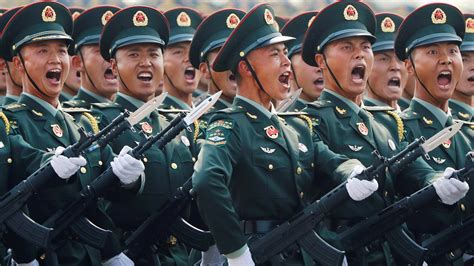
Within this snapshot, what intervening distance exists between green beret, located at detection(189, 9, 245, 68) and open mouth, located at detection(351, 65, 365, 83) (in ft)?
6.82

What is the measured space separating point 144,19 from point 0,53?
149 centimetres

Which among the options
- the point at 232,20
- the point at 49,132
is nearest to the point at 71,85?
the point at 232,20

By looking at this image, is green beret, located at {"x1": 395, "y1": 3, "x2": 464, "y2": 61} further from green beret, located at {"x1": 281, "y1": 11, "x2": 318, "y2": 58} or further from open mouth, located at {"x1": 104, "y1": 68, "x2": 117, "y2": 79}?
open mouth, located at {"x1": 104, "y1": 68, "x2": 117, "y2": 79}

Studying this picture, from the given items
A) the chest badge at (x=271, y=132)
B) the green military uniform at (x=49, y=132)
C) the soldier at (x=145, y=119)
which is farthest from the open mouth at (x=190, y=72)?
the chest badge at (x=271, y=132)

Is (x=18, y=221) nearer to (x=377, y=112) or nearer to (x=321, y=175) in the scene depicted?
(x=321, y=175)

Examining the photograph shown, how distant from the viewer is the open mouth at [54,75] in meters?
14.2

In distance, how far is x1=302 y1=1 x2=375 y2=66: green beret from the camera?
14.7 meters

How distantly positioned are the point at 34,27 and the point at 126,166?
1.72 metres

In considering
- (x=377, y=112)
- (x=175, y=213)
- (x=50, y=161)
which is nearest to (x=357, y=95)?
(x=377, y=112)

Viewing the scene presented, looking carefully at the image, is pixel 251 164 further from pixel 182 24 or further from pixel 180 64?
pixel 182 24

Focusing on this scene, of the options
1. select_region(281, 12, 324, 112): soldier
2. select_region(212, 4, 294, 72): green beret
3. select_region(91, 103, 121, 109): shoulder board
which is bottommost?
select_region(281, 12, 324, 112): soldier

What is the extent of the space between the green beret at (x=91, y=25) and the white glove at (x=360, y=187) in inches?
161

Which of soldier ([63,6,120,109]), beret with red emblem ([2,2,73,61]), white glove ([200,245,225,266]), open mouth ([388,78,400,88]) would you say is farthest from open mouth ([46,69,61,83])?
open mouth ([388,78,400,88])

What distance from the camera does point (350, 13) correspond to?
14.8 metres
